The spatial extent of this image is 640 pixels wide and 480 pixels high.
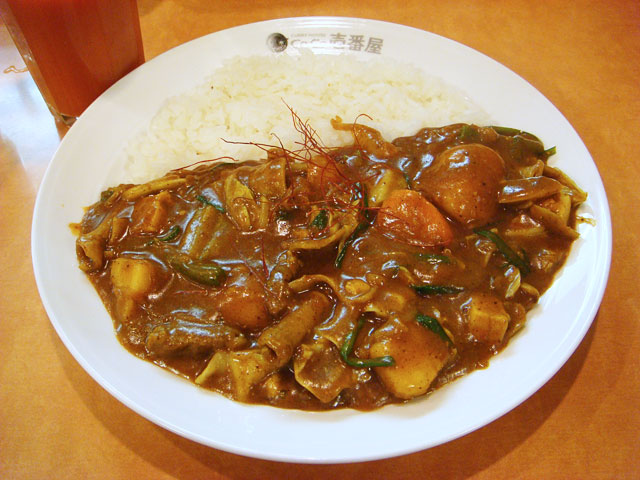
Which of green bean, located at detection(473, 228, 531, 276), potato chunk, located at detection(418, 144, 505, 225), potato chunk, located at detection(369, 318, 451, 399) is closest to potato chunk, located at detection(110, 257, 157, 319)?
potato chunk, located at detection(369, 318, 451, 399)

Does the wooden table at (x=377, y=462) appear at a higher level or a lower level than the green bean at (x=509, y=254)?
lower

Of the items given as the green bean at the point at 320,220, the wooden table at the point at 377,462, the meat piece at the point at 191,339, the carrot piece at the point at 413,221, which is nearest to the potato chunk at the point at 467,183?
the carrot piece at the point at 413,221

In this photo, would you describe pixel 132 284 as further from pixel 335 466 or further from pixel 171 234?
pixel 335 466

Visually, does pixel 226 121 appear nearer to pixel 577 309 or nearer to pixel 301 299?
pixel 301 299

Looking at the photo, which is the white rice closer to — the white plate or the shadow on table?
the white plate

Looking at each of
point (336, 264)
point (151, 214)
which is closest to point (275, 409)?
point (336, 264)

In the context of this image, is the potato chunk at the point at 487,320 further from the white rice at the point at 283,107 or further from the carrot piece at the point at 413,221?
the white rice at the point at 283,107

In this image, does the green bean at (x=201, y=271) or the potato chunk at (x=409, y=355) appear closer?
the potato chunk at (x=409, y=355)
